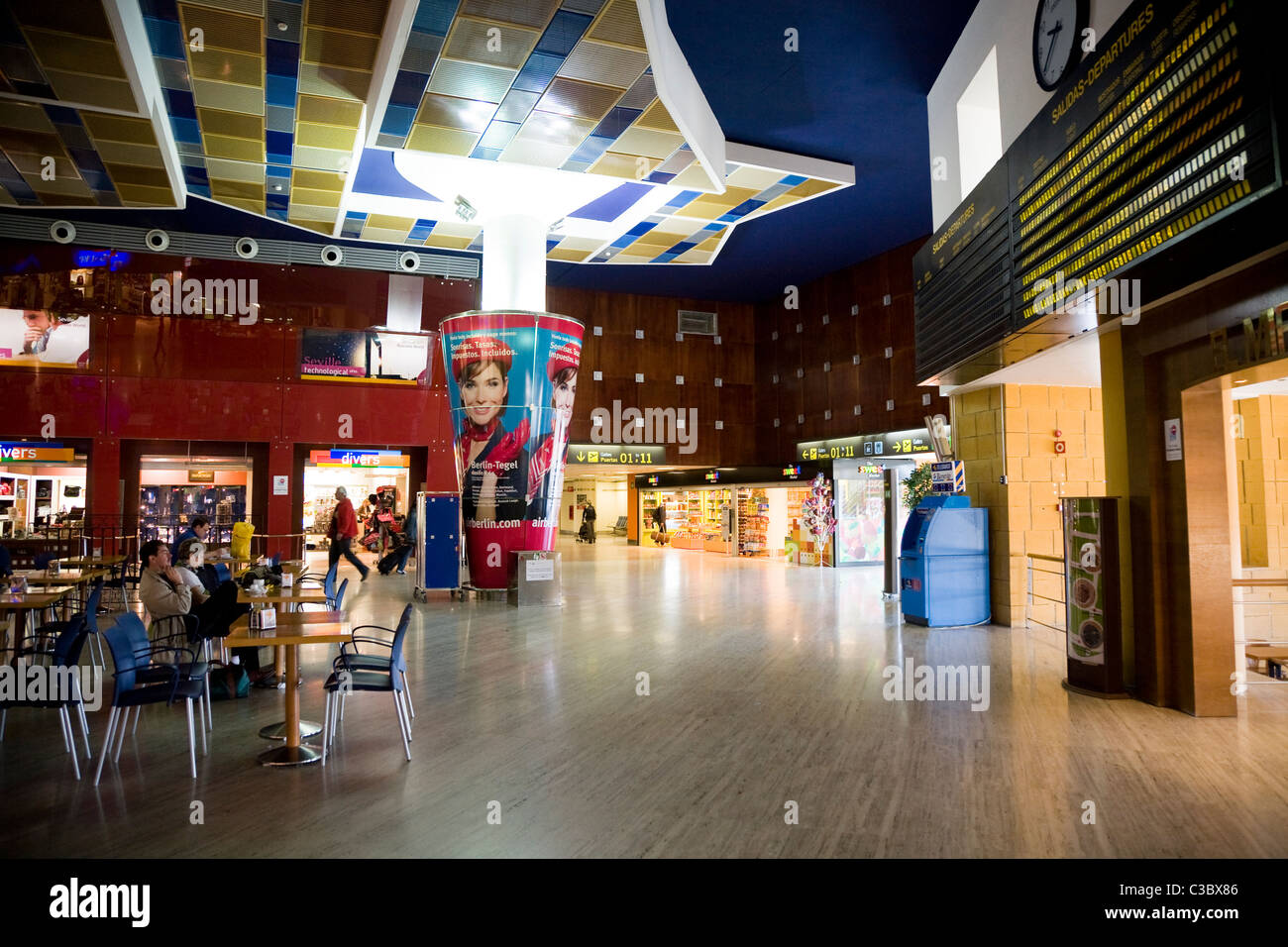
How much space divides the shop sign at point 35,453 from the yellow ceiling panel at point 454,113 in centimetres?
1008

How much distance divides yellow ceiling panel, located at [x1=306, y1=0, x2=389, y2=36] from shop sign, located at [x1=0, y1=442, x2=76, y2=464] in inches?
414

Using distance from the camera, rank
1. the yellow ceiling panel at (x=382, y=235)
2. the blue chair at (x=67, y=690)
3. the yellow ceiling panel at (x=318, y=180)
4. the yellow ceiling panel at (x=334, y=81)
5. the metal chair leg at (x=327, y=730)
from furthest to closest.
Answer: the yellow ceiling panel at (x=382, y=235)
the yellow ceiling panel at (x=318, y=180)
the yellow ceiling panel at (x=334, y=81)
the metal chair leg at (x=327, y=730)
the blue chair at (x=67, y=690)

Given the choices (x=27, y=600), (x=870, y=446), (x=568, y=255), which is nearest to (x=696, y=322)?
(x=870, y=446)

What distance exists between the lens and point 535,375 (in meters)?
10.6

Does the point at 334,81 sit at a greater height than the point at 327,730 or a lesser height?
greater

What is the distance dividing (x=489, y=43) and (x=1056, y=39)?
14.1ft

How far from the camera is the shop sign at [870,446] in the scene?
1395 cm

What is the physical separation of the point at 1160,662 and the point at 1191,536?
88 cm

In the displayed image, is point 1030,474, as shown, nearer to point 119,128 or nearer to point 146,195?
point 119,128

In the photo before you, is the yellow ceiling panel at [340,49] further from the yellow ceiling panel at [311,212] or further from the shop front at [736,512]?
the shop front at [736,512]

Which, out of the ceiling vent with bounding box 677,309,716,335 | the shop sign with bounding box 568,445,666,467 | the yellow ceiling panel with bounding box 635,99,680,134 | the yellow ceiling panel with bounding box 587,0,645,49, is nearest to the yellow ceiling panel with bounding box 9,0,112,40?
the yellow ceiling panel with bounding box 587,0,645,49

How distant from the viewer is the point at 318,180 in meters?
9.95

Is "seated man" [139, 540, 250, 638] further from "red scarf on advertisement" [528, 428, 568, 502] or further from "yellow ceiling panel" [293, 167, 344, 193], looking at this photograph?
"yellow ceiling panel" [293, 167, 344, 193]

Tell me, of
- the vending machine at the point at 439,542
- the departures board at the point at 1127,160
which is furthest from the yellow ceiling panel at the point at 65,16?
the departures board at the point at 1127,160
